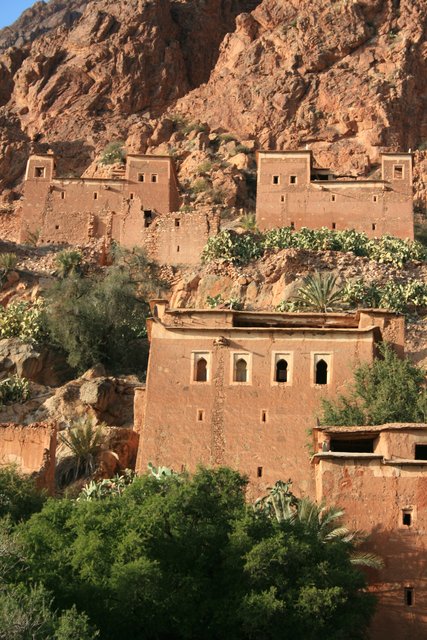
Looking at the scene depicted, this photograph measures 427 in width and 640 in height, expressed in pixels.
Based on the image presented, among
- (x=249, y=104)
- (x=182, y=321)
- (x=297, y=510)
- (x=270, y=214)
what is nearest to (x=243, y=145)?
(x=249, y=104)

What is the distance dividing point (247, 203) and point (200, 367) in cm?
2840

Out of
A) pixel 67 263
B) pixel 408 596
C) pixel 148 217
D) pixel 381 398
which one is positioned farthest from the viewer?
pixel 148 217

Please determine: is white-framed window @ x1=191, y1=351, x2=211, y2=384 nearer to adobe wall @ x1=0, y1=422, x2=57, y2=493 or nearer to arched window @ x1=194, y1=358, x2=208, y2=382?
arched window @ x1=194, y1=358, x2=208, y2=382

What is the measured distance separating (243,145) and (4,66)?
20038mm

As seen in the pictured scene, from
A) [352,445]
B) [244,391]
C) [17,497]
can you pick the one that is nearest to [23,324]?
[244,391]

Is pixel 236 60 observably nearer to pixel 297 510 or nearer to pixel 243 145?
pixel 243 145

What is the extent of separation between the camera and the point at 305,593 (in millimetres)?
26250

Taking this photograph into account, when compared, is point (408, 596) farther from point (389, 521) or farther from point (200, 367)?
point (200, 367)

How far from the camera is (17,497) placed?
31.0 m

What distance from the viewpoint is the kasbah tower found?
3147 centimetres

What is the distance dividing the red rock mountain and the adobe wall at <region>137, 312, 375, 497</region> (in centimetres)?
3070

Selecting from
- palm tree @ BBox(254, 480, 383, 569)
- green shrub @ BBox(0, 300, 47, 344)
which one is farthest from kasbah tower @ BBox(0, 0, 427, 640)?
green shrub @ BBox(0, 300, 47, 344)

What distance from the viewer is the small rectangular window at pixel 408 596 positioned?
94.8ft

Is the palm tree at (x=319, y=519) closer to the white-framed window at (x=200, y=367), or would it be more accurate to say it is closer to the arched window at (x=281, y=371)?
the arched window at (x=281, y=371)
